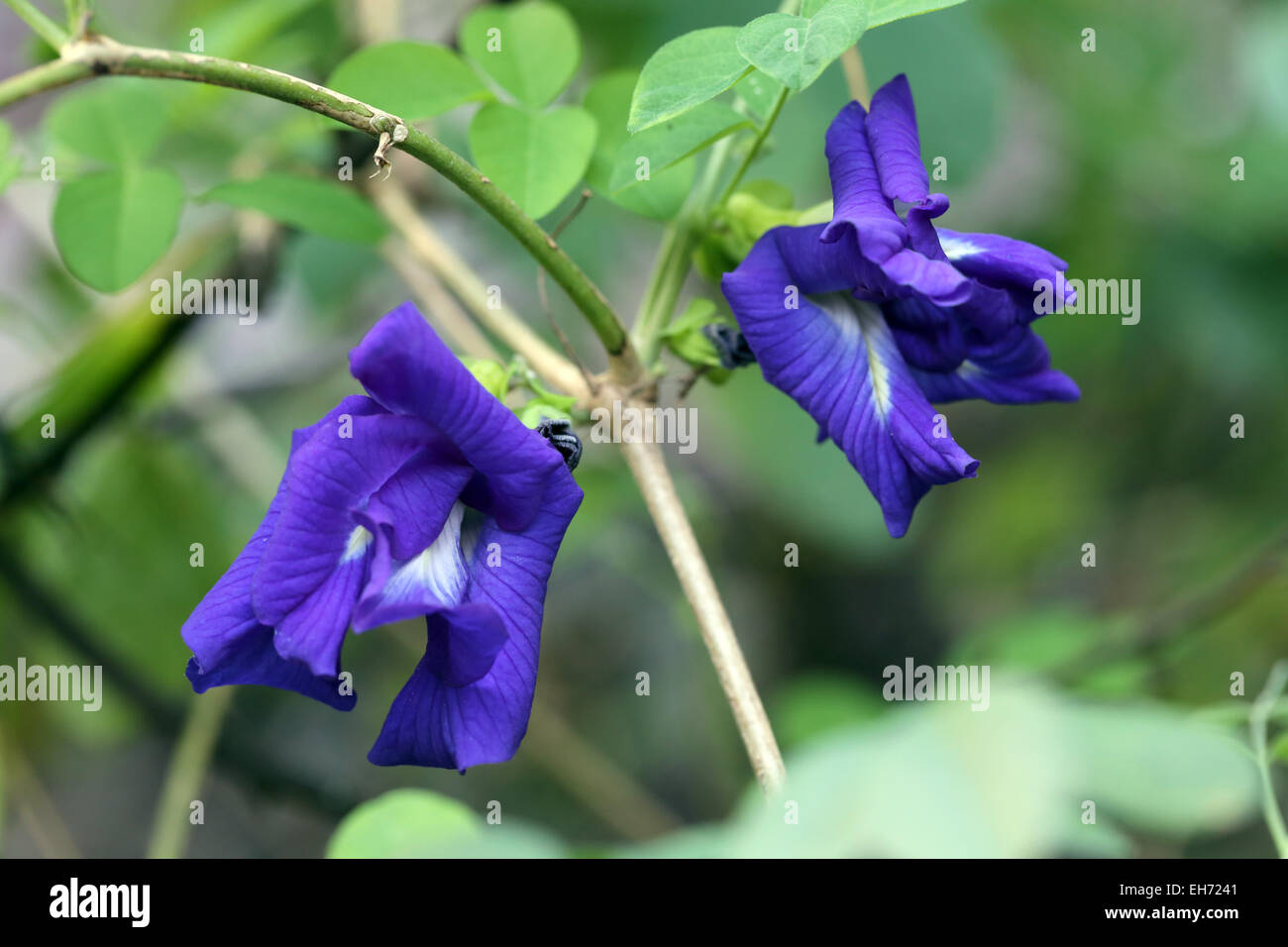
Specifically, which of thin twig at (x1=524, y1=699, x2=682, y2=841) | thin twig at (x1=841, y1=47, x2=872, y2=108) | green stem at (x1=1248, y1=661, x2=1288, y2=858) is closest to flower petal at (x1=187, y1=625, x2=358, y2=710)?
green stem at (x1=1248, y1=661, x2=1288, y2=858)

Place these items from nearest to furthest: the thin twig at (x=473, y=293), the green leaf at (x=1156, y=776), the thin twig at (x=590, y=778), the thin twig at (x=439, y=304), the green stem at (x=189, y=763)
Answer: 1. the green leaf at (x=1156, y=776)
2. the thin twig at (x=473, y=293)
3. the thin twig at (x=439, y=304)
4. the green stem at (x=189, y=763)
5. the thin twig at (x=590, y=778)

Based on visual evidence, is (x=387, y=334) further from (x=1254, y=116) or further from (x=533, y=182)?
(x=1254, y=116)

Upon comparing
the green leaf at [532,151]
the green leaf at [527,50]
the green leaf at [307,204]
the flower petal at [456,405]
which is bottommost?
the flower petal at [456,405]

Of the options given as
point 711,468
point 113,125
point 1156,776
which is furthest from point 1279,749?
point 711,468

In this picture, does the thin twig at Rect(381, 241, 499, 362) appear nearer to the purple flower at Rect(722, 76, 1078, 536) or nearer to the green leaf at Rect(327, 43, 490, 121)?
the green leaf at Rect(327, 43, 490, 121)

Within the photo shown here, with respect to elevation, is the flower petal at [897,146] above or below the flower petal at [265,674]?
above

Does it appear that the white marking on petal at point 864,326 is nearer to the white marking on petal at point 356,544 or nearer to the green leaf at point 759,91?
the green leaf at point 759,91

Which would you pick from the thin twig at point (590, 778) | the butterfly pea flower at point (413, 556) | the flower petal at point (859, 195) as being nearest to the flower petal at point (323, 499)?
the butterfly pea flower at point (413, 556)
